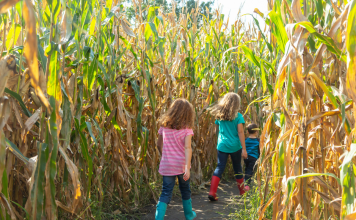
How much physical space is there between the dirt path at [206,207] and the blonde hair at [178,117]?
2.95 ft

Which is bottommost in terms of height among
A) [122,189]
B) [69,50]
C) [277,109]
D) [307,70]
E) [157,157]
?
[122,189]

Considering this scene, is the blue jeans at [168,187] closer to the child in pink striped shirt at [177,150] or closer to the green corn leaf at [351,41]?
the child in pink striped shirt at [177,150]

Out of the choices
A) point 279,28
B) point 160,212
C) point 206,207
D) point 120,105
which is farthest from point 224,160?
point 279,28

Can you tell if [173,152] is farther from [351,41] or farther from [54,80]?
[351,41]

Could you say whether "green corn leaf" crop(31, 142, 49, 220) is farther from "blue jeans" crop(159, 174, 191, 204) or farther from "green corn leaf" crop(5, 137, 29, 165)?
"blue jeans" crop(159, 174, 191, 204)

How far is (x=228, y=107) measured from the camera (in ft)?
11.1

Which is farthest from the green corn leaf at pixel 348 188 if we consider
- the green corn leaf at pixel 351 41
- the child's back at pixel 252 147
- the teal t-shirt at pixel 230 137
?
the child's back at pixel 252 147

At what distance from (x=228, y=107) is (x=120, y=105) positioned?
137cm

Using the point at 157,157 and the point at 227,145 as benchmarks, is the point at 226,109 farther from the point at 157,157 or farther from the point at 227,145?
the point at 157,157

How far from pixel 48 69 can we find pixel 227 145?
2502 millimetres

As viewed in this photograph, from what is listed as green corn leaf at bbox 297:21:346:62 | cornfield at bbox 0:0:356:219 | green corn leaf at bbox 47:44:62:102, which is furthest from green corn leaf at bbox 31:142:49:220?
green corn leaf at bbox 297:21:346:62

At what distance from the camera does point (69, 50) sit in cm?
195

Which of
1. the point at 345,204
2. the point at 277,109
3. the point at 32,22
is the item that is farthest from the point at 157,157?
the point at 32,22

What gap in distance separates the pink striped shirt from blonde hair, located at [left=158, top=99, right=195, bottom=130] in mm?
47
